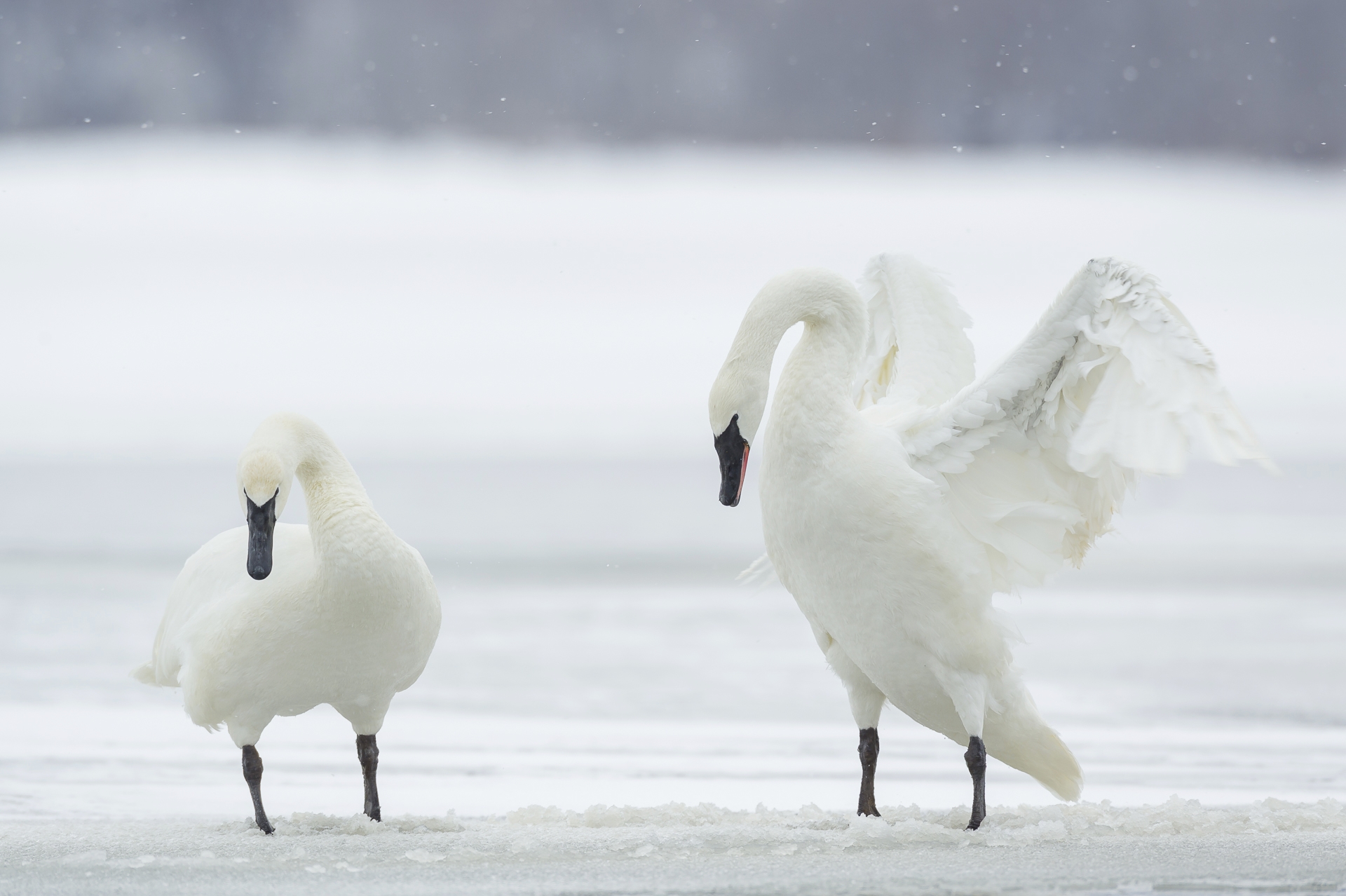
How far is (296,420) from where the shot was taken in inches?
207

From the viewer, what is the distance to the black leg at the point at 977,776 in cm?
500

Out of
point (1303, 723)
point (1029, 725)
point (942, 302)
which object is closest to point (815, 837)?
point (1029, 725)

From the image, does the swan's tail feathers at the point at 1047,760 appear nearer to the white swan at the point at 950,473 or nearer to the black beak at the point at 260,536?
the white swan at the point at 950,473

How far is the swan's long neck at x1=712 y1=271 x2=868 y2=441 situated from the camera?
5.10 m

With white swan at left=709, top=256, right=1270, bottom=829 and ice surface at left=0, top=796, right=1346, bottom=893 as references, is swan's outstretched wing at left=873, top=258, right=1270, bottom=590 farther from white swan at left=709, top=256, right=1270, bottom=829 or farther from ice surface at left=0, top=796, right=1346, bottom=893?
ice surface at left=0, top=796, right=1346, bottom=893

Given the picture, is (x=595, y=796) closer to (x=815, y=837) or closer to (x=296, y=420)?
(x=815, y=837)

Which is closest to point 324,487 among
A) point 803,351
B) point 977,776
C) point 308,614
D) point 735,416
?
point 308,614

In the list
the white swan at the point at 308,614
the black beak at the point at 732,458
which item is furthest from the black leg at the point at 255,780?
the black beak at the point at 732,458

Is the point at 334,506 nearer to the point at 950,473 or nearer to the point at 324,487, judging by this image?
the point at 324,487

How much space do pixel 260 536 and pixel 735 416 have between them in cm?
159

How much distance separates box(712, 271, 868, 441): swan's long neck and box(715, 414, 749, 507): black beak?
0.05m

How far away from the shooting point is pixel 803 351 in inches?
206

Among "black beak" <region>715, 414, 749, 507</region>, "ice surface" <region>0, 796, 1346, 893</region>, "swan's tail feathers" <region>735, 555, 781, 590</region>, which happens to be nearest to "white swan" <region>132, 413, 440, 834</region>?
"ice surface" <region>0, 796, 1346, 893</region>

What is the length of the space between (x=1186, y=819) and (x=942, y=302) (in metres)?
2.45
